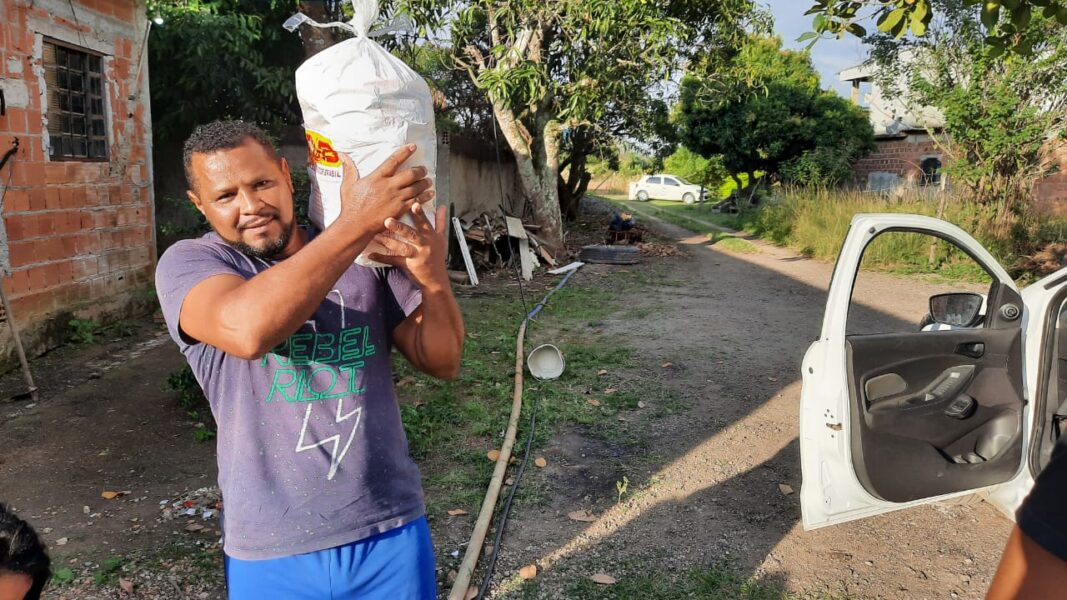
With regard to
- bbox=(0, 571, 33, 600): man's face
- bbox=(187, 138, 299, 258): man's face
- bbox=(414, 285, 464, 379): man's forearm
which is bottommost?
bbox=(0, 571, 33, 600): man's face

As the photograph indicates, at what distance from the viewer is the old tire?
13.3 metres

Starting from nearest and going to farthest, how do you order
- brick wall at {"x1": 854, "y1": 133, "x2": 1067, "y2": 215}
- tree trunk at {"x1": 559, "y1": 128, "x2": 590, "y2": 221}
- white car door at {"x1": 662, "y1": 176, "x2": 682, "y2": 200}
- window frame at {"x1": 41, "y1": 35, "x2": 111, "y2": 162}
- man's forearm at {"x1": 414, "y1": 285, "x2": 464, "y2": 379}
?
man's forearm at {"x1": 414, "y1": 285, "x2": 464, "y2": 379}, window frame at {"x1": 41, "y1": 35, "x2": 111, "y2": 162}, tree trunk at {"x1": 559, "y1": 128, "x2": 590, "y2": 221}, brick wall at {"x1": 854, "y1": 133, "x2": 1067, "y2": 215}, white car door at {"x1": 662, "y1": 176, "x2": 682, "y2": 200}

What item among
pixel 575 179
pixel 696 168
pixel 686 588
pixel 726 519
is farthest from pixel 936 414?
pixel 696 168

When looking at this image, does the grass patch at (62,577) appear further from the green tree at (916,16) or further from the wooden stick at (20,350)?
the green tree at (916,16)

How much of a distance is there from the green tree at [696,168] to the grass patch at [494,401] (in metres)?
19.3

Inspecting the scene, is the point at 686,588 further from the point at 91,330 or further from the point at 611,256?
the point at 611,256

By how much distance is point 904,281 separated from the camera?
11531mm

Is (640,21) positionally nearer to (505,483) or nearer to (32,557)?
(505,483)

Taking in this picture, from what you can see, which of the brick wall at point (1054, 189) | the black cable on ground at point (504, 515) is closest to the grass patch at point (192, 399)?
the black cable on ground at point (504, 515)

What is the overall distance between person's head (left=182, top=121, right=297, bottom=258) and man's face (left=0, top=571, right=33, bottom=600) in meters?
0.73

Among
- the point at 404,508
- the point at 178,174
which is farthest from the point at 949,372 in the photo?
the point at 178,174

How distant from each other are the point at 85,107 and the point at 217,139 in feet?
22.5

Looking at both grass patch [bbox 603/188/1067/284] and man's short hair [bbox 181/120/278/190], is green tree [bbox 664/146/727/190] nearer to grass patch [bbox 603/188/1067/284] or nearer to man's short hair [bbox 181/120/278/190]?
grass patch [bbox 603/188/1067/284]

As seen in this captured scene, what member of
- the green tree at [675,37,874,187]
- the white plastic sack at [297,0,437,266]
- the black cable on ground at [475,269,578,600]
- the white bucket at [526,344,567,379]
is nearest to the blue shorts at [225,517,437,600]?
the white plastic sack at [297,0,437,266]
